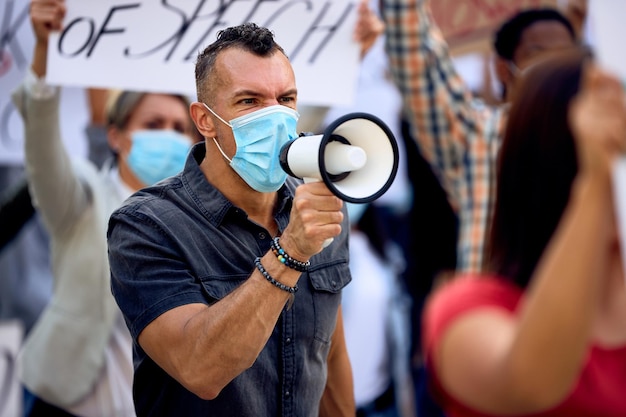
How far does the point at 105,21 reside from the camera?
2969mm

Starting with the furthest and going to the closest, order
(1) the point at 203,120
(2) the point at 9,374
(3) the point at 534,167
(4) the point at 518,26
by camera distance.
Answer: (2) the point at 9,374, (4) the point at 518,26, (1) the point at 203,120, (3) the point at 534,167

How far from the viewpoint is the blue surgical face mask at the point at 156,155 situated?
3.51 m

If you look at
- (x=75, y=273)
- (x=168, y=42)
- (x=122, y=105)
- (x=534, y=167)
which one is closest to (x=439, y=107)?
(x=168, y=42)

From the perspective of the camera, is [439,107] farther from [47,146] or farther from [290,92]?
[47,146]

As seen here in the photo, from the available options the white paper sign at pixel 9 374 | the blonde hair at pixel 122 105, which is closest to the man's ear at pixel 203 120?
the blonde hair at pixel 122 105

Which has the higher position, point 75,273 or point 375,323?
point 75,273

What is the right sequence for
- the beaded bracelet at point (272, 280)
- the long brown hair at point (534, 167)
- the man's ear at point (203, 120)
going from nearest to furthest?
1. the long brown hair at point (534, 167)
2. the beaded bracelet at point (272, 280)
3. the man's ear at point (203, 120)

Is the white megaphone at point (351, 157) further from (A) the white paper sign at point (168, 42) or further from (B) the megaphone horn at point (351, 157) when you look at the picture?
(A) the white paper sign at point (168, 42)

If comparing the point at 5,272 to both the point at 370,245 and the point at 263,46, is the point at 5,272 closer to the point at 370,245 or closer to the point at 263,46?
the point at 370,245

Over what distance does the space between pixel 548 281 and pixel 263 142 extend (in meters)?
1.06

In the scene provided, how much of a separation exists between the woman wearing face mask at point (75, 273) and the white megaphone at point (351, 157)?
1496 millimetres

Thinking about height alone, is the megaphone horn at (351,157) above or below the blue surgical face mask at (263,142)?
above

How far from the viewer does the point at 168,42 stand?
3.00 meters

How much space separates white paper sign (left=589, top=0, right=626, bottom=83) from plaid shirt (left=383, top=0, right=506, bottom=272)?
1839mm
